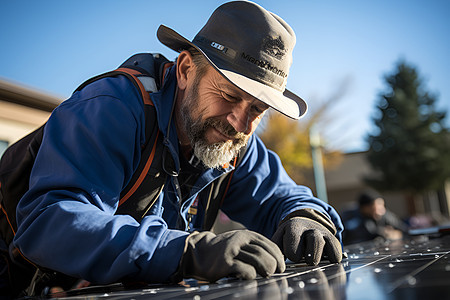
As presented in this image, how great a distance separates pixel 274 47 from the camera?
1969 millimetres

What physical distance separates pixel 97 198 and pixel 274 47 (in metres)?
1.02

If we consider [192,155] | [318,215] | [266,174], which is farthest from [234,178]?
[318,215]

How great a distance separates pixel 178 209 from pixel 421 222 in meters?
15.1

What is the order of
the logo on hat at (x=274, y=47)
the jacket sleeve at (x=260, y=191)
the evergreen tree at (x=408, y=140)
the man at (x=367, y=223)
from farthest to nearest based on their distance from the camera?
the evergreen tree at (x=408, y=140)
the man at (x=367, y=223)
the jacket sleeve at (x=260, y=191)
the logo on hat at (x=274, y=47)

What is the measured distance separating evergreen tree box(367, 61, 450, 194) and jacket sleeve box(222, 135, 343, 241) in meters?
27.7

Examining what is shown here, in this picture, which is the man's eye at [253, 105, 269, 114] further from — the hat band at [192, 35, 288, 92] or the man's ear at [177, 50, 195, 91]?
the man's ear at [177, 50, 195, 91]

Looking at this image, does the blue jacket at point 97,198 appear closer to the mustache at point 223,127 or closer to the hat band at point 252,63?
the mustache at point 223,127

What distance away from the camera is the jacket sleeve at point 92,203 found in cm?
129

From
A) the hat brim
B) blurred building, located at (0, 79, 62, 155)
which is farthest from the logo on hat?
A: blurred building, located at (0, 79, 62, 155)

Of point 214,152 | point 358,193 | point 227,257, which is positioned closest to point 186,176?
point 214,152

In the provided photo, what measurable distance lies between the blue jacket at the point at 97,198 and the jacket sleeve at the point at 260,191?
1.05 ft

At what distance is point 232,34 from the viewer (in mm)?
1955

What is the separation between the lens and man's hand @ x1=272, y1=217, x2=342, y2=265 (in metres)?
1.70

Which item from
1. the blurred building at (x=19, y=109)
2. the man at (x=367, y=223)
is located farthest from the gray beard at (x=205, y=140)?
the man at (x=367, y=223)
